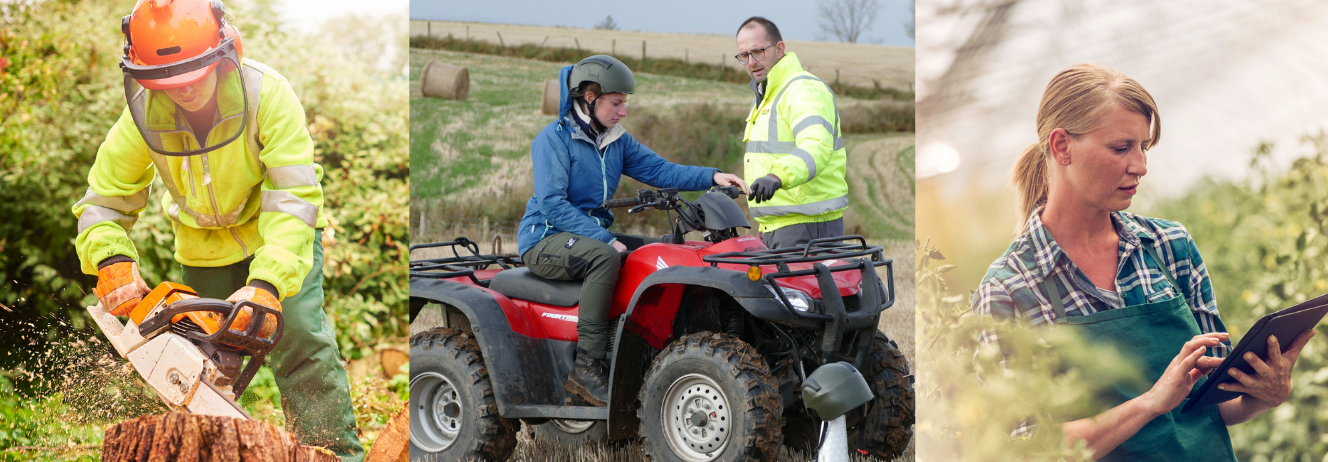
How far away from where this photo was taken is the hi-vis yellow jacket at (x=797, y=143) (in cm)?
460

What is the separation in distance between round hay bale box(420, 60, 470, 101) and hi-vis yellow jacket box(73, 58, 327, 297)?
599 cm

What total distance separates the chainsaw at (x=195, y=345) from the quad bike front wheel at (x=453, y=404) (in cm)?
83

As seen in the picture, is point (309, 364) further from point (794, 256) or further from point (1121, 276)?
point (1121, 276)

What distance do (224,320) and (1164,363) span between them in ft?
10.7

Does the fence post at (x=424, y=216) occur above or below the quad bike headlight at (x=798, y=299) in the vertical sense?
below

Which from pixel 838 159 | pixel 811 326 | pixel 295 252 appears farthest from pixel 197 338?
pixel 838 159

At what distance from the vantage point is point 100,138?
412 cm

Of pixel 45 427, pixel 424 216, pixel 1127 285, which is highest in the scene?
pixel 1127 285

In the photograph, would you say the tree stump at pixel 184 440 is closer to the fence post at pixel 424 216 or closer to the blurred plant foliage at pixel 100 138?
the blurred plant foliage at pixel 100 138

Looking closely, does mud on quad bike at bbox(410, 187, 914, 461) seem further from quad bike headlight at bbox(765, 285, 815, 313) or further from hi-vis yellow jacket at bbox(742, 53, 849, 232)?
hi-vis yellow jacket at bbox(742, 53, 849, 232)

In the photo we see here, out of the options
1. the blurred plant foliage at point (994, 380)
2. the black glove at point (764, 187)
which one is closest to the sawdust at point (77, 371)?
the black glove at point (764, 187)

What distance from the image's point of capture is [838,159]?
189 inches

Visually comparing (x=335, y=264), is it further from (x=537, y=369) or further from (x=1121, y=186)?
(x=1121, y=186)

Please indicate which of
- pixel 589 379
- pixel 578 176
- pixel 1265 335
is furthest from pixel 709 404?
pixel 1265 335
